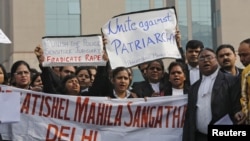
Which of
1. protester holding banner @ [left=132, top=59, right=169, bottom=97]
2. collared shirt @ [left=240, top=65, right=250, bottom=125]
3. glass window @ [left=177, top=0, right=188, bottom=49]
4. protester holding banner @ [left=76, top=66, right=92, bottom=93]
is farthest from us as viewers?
glass window @ [left=177, top=0, right=188, bottom=49]

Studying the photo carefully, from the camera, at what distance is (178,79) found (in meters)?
6.85

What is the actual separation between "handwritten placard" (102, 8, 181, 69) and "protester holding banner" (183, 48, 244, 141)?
3.59 feet

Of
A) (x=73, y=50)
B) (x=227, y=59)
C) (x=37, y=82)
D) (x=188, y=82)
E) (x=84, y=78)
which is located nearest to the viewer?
(x=227, y=59)

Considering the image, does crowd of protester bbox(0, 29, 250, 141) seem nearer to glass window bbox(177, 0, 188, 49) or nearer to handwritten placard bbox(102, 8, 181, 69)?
handwritten placard bbox(102, 8, 181, 69)

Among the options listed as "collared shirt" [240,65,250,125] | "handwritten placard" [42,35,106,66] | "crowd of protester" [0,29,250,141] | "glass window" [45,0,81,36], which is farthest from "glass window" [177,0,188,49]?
"collared shirt" [240,65,250,125]

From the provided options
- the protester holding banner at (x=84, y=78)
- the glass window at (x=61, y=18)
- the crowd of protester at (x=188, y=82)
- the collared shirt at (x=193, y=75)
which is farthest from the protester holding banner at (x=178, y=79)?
the glass window at (x=61, y=18)

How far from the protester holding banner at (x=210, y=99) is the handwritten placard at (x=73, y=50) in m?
2.31

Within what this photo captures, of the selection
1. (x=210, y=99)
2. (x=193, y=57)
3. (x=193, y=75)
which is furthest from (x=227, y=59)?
(x=210, y=99)

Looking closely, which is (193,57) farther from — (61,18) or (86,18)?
(61,18)

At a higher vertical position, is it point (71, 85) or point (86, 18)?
point (86, 18)

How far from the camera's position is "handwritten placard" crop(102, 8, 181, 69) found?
750cm

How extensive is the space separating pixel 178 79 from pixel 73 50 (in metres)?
2.25

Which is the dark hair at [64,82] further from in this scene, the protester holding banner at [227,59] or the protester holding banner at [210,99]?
the protester holding banner at [227,59]

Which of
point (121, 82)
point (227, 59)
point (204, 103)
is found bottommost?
point (204, 103)
